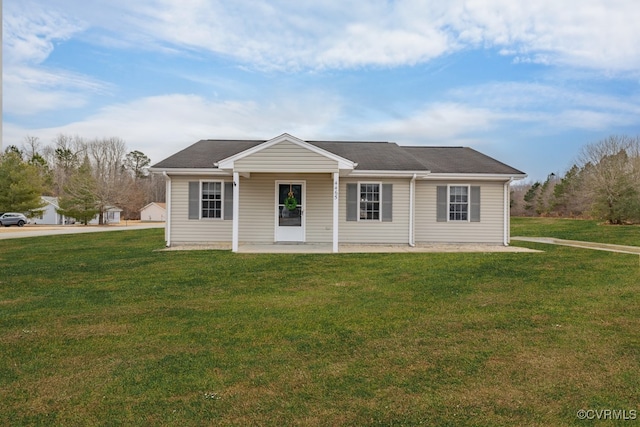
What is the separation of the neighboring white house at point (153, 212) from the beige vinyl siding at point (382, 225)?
46.6 meters

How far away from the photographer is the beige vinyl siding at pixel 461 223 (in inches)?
571

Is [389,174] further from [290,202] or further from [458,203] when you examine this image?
[290,202]

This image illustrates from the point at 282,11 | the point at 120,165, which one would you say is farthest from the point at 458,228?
the point at 120,165

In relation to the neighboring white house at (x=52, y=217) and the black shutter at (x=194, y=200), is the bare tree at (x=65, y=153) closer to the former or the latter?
the neighboring white house at (x=52, y=217)

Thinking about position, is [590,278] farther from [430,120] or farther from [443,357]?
[430,120]

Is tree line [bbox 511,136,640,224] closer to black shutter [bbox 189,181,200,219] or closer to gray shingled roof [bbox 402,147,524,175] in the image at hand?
gray shingled roof [bbox 402,147,524,175]

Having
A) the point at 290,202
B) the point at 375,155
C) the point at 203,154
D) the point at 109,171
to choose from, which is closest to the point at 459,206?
the point at 375,155

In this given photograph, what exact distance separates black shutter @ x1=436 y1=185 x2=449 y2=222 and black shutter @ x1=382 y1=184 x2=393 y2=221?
5.72 feet

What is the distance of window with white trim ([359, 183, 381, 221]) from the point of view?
14.2 meters

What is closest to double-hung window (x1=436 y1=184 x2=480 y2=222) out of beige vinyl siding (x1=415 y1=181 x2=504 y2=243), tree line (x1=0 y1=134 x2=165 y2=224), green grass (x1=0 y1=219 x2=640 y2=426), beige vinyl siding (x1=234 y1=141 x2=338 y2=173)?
beige vinyl siding (x1=415 y1=181 x2=504 y2=243)

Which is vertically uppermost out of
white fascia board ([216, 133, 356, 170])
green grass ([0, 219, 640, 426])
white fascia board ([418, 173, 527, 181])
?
white fascia board ([216, 133, 356, 170])

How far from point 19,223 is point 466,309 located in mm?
40697

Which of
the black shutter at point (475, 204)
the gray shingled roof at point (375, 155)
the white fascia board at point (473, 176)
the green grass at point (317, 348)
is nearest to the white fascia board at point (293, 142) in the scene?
the gray shingled roof at point (375, 155)

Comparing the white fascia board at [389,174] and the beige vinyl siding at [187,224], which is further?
the beige vinyl siding at [187,224]
